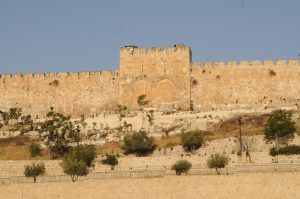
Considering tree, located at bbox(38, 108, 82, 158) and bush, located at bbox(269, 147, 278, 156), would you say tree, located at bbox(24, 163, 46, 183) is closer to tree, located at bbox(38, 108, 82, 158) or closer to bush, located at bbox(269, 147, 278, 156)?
tree, located at bbox(38, 108, 82, 158)

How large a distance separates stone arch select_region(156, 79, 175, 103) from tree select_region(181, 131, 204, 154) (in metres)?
10.1

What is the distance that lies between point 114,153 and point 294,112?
1009 centimetres

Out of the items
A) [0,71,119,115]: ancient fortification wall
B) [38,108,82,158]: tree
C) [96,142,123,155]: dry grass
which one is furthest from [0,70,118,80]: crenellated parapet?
[96,142,123,155]: dry grass

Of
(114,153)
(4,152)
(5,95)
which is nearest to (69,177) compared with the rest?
(114,153)

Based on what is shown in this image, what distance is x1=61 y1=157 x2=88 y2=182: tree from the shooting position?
3431 cm

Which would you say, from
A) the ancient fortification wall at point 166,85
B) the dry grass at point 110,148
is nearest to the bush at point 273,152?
the dry grass at point 110,148

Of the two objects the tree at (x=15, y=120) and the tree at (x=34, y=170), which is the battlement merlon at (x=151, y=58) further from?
the tree at (x=34, y=170)

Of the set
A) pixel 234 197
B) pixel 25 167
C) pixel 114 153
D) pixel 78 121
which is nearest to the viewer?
pixel 234 197

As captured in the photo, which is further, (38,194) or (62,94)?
(62,94)

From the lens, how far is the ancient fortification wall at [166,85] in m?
47.8

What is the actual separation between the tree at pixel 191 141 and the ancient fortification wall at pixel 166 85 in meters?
7.84

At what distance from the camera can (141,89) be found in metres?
48.8

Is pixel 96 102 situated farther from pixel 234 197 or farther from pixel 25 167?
pixel 234 197

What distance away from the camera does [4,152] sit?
41156 mm
